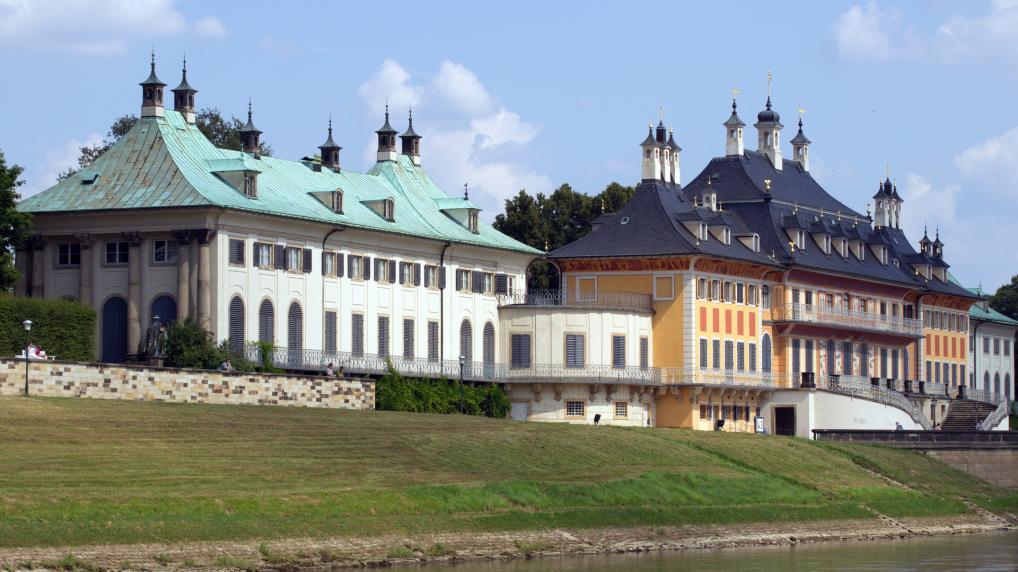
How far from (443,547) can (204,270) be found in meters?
27.9

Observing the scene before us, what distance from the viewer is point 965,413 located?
12862 cm

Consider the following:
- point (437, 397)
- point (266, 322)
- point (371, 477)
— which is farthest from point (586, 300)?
point (371, 477)

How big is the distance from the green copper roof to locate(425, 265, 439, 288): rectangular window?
1.55m

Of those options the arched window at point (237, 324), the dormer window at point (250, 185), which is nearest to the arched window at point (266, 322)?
the arched window at point (237, 324)

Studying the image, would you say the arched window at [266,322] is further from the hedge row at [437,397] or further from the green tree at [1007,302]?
the green tree at [1007,302]

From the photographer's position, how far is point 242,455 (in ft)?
220

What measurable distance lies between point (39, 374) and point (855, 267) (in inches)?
2569

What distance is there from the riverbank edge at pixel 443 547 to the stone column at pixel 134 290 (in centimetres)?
2614

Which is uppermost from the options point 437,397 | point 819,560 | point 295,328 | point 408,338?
point 295,328

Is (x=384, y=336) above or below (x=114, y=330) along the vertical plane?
below

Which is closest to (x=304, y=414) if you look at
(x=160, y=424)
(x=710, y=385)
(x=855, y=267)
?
(x=160, y=424)

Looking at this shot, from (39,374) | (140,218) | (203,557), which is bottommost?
(203,557)

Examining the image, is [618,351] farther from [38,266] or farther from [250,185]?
[38,266]

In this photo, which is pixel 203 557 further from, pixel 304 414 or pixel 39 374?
pixel 304 414
